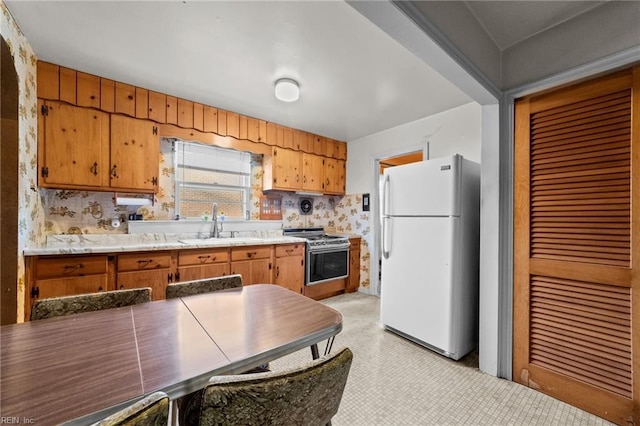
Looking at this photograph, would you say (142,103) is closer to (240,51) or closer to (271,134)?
(240,51)

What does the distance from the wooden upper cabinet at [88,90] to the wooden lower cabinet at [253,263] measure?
6.20 feet

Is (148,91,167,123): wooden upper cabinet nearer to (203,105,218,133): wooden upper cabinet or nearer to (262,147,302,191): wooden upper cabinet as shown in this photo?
(203,105,218,133): wooden upper cabinet

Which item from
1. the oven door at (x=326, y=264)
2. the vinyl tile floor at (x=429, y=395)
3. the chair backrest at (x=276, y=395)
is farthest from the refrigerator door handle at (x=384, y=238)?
the chair backrest at (x=276, y=395)

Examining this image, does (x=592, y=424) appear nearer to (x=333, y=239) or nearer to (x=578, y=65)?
(x=578, y=65)

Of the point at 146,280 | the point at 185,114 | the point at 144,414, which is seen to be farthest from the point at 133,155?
the point at 144,414

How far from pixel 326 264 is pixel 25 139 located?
3176mm

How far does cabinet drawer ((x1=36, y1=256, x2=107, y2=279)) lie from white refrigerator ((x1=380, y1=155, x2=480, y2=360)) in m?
2.60

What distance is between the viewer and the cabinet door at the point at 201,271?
8.82 ft

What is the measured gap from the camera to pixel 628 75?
61.0 inches

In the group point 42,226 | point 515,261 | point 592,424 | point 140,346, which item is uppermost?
point 42,226

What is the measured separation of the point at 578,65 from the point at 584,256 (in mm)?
1190

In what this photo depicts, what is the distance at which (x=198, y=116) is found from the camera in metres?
3.05

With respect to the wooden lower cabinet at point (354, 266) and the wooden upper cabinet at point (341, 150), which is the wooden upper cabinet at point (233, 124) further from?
the wooden lower cabinet at point (354, 266)

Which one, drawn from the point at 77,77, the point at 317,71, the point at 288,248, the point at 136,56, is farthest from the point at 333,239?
the point at 77,77
